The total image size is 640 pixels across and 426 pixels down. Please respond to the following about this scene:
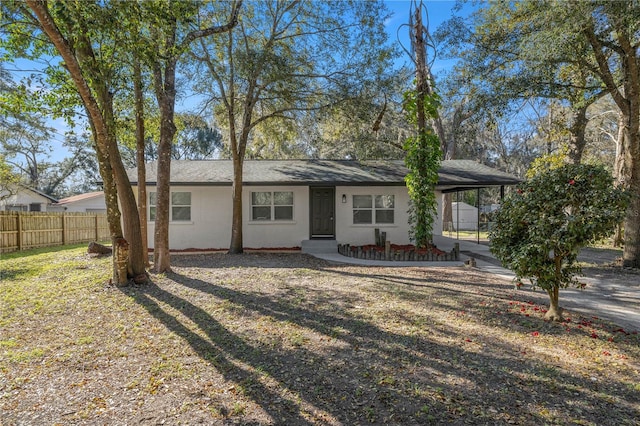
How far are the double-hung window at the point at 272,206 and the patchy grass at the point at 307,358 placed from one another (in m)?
6.15

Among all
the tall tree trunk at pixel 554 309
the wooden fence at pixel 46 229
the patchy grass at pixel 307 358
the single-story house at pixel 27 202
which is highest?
the single-story house at pixel 27 202

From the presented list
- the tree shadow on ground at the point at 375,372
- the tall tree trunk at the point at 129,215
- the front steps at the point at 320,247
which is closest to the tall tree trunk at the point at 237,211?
the front steps at the point at 320,247

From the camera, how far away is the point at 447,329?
4773 millimetres

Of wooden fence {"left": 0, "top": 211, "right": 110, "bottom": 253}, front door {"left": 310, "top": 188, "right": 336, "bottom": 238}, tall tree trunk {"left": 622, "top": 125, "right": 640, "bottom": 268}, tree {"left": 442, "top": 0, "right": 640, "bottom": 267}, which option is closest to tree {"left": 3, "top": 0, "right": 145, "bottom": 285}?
front door {"left": 310, "top": 188, "right": 336, "bottom": 238}

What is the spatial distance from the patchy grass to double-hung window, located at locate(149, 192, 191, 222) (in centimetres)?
590

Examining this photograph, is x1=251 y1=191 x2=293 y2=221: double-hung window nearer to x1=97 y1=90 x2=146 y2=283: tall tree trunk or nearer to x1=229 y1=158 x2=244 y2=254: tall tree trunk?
x1=229 y1=158 x2=244 y2=254: tall tree trunk

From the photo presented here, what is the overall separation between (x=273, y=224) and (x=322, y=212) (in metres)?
1.90

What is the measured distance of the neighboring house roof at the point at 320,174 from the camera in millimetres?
12070

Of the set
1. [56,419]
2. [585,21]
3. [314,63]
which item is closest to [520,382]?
[56,419]

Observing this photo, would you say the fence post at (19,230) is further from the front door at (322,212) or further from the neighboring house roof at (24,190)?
the front door at (322,212)

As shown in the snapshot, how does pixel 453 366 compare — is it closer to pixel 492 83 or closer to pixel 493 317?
pixel 493 317

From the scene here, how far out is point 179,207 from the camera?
42.3ft

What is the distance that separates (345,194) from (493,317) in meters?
8.28

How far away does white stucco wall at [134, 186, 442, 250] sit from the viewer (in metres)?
12.9
